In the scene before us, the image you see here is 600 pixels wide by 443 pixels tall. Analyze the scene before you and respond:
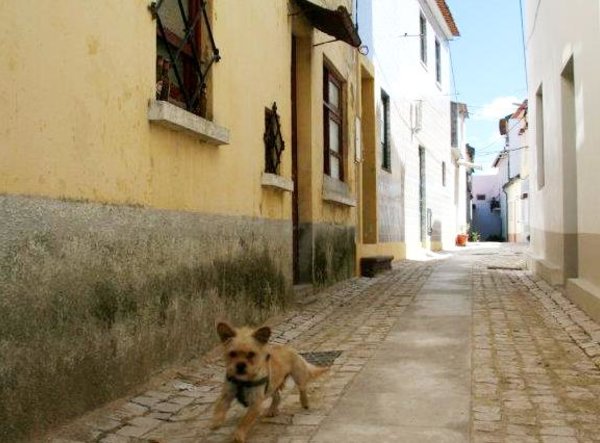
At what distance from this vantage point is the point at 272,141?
25.5ft

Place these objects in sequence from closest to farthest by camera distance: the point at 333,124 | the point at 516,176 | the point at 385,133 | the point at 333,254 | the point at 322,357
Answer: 1. the point at 322,357
2. the point at 333,254
3. the point at 333,124
4. the point at 385,133
5. the point at 516,176

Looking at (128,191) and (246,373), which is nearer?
(246,373)

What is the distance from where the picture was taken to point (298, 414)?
13.2 feet

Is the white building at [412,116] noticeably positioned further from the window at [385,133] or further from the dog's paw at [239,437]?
the dog's paw at [239,437]

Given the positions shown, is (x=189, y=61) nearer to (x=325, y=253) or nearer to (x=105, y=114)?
(x=105, y=114)

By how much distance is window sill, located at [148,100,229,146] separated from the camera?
15.3 ft

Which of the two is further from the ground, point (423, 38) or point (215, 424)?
point (423, 38)

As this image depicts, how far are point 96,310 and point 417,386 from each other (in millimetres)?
2175

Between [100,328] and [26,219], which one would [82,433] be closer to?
[100,328]

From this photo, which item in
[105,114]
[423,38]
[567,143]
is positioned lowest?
[105,114]

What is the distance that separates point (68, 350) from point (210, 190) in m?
2.40

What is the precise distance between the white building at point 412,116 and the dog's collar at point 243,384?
36.5ft

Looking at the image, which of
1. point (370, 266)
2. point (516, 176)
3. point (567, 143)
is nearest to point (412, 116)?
point (370, 266)

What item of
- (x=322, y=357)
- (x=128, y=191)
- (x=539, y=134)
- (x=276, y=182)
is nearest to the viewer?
(x=128, y=191)
